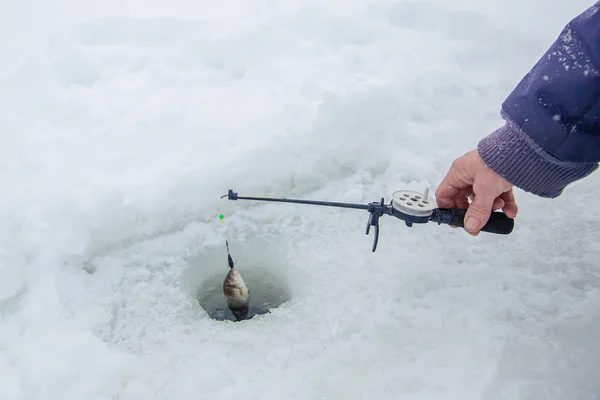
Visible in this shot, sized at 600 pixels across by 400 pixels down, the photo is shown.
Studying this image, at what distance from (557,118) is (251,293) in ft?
5.19

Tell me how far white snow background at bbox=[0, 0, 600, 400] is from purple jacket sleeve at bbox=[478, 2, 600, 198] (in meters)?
0.62

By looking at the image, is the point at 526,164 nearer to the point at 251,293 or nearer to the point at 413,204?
the point at 413,204

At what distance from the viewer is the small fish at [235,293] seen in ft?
6.39

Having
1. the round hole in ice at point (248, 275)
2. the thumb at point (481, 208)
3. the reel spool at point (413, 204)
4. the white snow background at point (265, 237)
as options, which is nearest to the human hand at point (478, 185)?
the thumb at point (481, 208)

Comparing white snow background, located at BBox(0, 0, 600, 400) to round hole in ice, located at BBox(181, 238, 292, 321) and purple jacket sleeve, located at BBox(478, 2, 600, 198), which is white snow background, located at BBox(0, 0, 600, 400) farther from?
purple jacket sleeve, located at BBox(478, 2, 600, 198)

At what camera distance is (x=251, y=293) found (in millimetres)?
2250

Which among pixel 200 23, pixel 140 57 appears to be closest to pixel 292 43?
pixel 200 23

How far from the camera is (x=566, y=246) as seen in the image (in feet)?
6.62

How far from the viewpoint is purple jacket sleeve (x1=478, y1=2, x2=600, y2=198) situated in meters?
1.16

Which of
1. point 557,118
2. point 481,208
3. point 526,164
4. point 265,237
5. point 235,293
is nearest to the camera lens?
point 557,118

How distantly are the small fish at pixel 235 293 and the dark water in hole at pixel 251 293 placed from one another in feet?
0.15

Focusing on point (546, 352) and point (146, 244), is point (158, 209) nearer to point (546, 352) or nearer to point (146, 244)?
point (146, 244)

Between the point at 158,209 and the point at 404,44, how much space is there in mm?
2737

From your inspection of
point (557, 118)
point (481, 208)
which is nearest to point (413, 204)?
point (481, 208)
